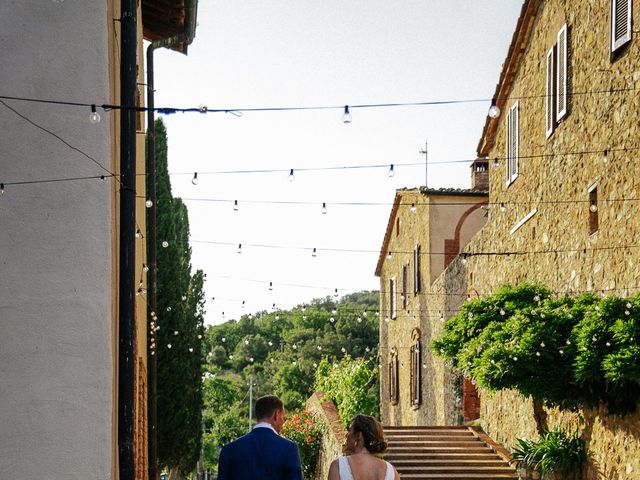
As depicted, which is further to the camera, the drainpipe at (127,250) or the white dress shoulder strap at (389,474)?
the drainpipe at (127,250)

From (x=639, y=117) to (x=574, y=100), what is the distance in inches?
105

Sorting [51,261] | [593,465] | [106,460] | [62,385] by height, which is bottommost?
[593,465]

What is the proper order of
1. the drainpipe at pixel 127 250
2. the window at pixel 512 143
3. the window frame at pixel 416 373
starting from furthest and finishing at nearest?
1. the window frame at pixel 416 373
2. the window at pixel 512 143
3. the drainpipe at pixel 127 250

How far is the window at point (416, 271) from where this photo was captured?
89.6 feet

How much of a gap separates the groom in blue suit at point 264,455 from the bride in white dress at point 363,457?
1.25ft

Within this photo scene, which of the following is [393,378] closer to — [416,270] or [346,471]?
[416,270]

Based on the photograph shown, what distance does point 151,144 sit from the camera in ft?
45.8

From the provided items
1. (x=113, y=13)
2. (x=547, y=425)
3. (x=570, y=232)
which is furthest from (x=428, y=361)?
(x=113, y=13)

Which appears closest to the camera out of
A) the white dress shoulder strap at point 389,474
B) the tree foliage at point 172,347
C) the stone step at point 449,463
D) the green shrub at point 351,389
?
the white dress shoulder strap at point 389,474

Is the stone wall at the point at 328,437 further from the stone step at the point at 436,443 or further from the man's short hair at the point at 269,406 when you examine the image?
the man's short hair at the point at 269,406

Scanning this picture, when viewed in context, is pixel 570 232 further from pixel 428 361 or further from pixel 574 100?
pixel 428 361

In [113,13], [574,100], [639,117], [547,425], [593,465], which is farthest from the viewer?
[547,425]

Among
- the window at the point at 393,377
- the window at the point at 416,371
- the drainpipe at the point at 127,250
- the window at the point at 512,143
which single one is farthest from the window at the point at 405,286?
the drainpipe at the point at 127,250

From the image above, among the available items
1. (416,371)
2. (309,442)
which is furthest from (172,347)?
(416,371)
